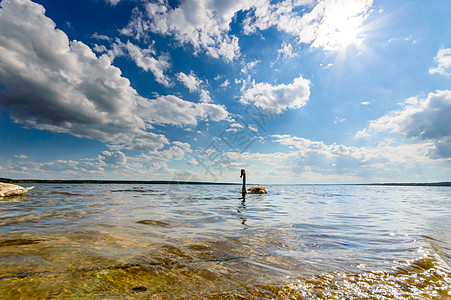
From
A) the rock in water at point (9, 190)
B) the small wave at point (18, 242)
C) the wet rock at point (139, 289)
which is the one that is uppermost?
the rock in water at point (9, 190)

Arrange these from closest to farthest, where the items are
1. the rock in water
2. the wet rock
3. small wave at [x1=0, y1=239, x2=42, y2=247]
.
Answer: the wet rock, small wave at [x1=0, y1=239, x2=42, y2=247], the rock in water

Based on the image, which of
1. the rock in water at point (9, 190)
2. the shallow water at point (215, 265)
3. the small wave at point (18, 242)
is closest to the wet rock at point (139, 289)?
the shallow water at point (215, 265)

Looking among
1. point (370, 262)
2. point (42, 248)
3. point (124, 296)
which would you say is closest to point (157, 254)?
point (124, 296)

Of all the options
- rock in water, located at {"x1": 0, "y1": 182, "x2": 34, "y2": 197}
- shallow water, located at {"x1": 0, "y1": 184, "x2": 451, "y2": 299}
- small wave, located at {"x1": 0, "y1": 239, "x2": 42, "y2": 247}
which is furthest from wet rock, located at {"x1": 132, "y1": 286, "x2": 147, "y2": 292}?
rock in water, located at {"x1": 0, "y1": 182, "x2": 34, "y2": 197}

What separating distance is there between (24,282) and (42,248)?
2.14 metres

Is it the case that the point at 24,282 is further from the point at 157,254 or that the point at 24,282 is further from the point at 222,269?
the point at 222,269

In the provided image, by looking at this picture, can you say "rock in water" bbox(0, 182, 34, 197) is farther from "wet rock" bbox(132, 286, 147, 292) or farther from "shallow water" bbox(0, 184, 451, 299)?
"wet rock" bbox(132, 286, 147, 292)

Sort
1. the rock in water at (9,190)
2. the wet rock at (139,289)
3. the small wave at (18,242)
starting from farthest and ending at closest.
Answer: the rock in water at (9,190)
the small wave at (18,242)
the wet rock at (139,289)

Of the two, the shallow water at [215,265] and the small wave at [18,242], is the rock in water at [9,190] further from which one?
the small wave at [18,242]

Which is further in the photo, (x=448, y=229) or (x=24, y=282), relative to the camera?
(x=448, y=229)

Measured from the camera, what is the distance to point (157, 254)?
4508mm

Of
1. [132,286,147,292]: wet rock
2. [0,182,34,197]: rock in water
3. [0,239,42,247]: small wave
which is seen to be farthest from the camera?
[0,182,34,197]: rock in water

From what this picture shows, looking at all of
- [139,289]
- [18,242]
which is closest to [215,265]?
[139,289]

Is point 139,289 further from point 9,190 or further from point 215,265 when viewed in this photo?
point 9,190
